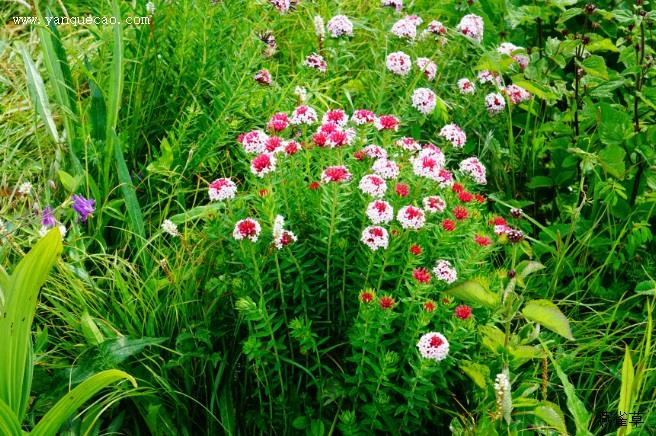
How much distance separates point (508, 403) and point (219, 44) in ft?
5.97

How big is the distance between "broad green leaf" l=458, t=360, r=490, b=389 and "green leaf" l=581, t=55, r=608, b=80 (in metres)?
1.18

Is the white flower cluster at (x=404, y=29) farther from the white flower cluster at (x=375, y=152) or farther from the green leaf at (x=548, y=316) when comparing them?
the green leaf at (x=548, y=316)

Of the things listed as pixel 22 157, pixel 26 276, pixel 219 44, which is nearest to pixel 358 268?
pixel 26 276

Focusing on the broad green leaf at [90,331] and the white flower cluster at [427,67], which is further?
the white flower cluster at [427,67]

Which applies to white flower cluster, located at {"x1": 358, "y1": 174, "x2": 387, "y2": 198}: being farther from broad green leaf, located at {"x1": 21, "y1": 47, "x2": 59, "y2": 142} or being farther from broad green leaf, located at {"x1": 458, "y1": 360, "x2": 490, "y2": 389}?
broad green leaf, located at {"x1": 21, "y1": 47, "x2": 59, "y2": 142}

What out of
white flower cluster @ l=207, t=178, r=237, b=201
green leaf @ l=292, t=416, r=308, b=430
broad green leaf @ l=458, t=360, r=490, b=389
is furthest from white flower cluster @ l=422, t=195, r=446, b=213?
green leaf @ l=292, t=416, r=308, b=430

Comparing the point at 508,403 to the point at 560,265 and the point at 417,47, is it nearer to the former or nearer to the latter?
the point at 560,265

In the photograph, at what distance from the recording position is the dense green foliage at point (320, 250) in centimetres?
210

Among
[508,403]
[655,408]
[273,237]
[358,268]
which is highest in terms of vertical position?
[273,237]

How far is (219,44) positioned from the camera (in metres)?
3.05

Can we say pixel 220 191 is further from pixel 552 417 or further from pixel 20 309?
pixel 552 417

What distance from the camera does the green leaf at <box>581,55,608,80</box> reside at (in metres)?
2.70

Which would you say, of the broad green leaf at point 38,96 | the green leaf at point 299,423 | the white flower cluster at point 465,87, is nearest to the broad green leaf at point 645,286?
the white flower cluster at point 465,87

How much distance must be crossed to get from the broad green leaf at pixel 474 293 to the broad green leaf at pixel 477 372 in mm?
204
